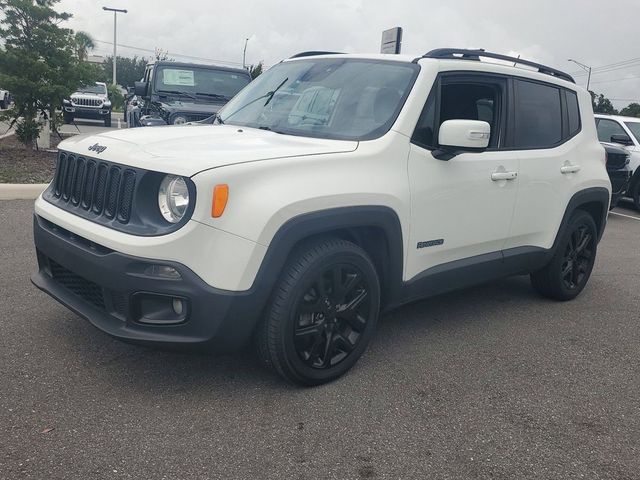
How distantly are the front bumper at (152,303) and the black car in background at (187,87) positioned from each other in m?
6.66

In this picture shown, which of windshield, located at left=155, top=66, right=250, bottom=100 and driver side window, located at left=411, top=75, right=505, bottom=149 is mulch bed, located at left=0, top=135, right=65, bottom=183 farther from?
driver side window, located at left=411, top=75, right=505, bottom=149

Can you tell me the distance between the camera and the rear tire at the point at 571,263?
16.4ft

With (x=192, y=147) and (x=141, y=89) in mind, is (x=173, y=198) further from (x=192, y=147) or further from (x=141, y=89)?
(x=141, y=89)

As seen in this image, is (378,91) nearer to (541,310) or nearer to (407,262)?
(407,262)

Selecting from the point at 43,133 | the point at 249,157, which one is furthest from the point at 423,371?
the point at 43,133

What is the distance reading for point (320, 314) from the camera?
10.7ft

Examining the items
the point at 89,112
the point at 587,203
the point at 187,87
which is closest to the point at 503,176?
Result: the point at 587,203

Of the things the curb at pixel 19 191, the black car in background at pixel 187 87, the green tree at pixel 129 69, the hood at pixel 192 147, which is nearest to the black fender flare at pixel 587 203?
the hood at pixel 192 147

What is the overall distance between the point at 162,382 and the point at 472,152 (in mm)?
2220

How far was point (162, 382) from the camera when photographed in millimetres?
3281

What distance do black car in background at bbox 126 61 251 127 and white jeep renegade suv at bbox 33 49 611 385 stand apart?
5436mm

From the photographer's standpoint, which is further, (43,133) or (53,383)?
(43,133)

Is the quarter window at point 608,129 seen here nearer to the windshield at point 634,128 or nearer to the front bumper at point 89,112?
the windshield at point 634,128

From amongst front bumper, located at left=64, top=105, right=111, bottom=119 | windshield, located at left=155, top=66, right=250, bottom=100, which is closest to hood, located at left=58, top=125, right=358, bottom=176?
windshield, located at left=155, top=66, right=250, bottom=100
